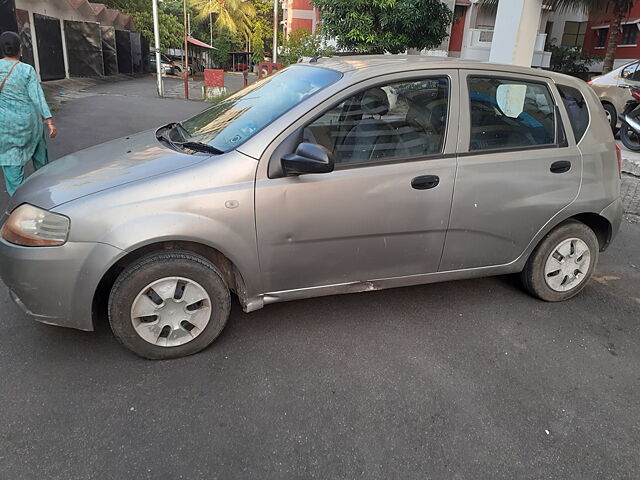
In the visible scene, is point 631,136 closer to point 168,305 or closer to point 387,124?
point 387,124

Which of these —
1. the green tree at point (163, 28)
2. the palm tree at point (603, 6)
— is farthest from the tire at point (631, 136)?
the green tree at point (163, 28)

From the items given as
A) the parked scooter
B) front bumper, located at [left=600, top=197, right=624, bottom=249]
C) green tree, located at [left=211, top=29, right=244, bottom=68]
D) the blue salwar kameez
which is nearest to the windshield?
the blue salwar kameez

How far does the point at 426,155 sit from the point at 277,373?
1598mm

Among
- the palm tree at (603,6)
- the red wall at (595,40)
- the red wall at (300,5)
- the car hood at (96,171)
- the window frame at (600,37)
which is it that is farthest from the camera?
the red wall at (300,5)

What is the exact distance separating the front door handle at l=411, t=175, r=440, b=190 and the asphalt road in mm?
967

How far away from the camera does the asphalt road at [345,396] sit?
2215 millimetres

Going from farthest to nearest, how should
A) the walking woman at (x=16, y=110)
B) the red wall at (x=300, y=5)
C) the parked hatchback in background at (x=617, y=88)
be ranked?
the red wall at (x=300, y=5) → the parked hatchback in background at (x=617, y=88) → the walking woman at (x=16, y=110)

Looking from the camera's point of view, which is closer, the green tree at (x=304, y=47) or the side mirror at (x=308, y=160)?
the side mirror at (x=308, y=160)

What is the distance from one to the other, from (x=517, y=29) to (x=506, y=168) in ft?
20.5

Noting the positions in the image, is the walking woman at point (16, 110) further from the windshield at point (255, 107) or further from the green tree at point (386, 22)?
the green tree at point (386, 22)

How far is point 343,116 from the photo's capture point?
3012 millimetres

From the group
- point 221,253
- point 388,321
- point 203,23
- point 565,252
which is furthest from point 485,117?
point 203,23

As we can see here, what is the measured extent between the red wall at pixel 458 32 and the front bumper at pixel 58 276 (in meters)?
26.2

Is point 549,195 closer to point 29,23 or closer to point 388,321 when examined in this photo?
point 388,321
